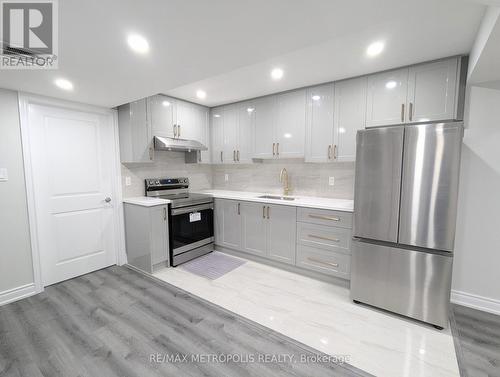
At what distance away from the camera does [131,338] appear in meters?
1.90

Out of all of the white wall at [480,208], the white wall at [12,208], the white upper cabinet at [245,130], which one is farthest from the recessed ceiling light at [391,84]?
the white wall at [12,208]

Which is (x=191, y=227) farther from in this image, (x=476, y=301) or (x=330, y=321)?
(x=476, y=301)

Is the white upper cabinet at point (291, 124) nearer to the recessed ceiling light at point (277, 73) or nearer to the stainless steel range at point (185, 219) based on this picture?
the recessed ceiling light at point (277, 73)

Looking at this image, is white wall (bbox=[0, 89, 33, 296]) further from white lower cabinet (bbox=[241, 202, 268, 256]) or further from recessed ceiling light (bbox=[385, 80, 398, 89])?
recessed ceiling light (bbox=[385, 80, 398, 89])

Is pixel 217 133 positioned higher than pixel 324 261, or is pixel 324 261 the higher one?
pixel 217 133

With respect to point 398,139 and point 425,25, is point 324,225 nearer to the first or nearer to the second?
point 398,139

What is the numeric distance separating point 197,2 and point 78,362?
245 cm

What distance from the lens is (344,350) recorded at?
69.4 inches

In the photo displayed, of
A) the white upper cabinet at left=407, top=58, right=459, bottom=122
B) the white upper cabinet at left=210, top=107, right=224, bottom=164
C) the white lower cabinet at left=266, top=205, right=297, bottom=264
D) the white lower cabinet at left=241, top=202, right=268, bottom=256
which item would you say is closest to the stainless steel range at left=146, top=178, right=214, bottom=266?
the white lower cabinet at left=241, top=202, right=268, bottom=256

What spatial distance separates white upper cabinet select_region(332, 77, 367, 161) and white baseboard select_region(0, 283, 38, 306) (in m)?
3.77

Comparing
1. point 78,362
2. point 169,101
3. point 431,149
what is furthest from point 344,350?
point 169,101

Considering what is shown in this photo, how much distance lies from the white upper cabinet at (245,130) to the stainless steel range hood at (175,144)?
603 mm

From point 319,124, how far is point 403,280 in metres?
1.95

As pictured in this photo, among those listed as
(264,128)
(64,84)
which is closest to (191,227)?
(264,128)
